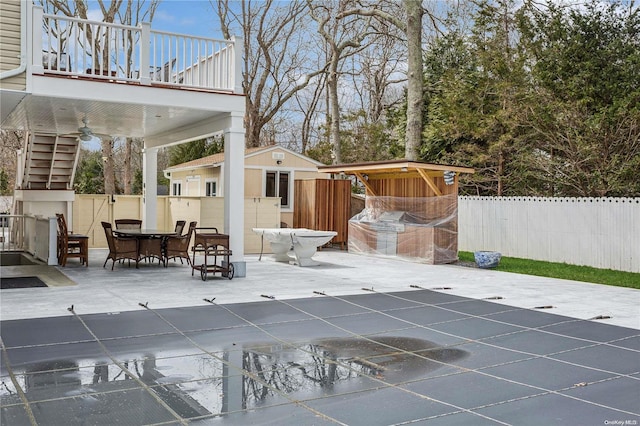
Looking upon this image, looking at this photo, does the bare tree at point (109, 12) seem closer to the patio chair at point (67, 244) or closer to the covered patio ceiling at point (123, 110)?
the covered patio ceiling at point (123, 110)

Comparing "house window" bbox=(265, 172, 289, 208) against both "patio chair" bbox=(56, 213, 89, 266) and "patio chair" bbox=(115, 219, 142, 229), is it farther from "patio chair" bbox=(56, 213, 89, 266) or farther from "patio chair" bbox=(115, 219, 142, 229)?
"patio chair" bbox=(56, 213, 89, 266)

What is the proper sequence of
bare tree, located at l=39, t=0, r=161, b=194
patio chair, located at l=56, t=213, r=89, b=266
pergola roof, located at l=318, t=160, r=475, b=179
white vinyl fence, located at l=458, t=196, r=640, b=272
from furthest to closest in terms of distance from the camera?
bare tree, located at l=39, t=0, r=161, b=194 < pergola roof, located at l=318, t=160, r=475, b=179 < white vinyl fence, located at l=458, t=196, r=640, b=272 < patio chair, located at l=56, t=213, r=89, b=266

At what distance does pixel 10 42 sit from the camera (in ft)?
30.2

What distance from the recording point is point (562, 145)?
1596 centimetres

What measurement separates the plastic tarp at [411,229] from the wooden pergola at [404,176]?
0.51 metres

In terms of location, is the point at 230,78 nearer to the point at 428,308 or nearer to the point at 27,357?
the point at 428,308

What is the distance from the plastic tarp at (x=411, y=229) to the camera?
46.3 ft

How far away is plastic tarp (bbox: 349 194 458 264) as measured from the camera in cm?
1412

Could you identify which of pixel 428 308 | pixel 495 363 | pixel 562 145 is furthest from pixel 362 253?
pixel 495 363

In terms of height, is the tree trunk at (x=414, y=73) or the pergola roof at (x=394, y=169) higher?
the tree trunk at (x=414, y=73)

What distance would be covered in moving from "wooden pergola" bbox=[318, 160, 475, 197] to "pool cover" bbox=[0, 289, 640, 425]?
6601mm

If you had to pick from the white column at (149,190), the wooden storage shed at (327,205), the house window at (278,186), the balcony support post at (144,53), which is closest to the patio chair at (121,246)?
the balcony support post at (144,53)

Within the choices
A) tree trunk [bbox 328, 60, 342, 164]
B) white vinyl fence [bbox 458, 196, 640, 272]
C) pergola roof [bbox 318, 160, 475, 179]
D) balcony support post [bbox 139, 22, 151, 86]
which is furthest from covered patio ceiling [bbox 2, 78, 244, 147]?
Answer: tree trunk [bbox 328, 60, 342, 164]

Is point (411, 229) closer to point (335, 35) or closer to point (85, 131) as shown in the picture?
point (85, 131)
